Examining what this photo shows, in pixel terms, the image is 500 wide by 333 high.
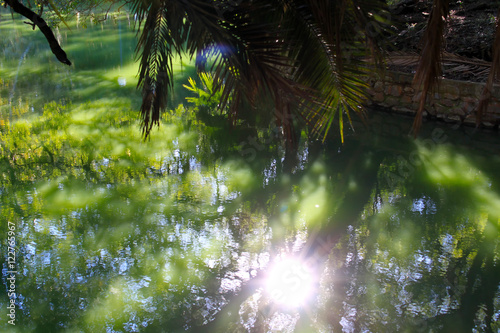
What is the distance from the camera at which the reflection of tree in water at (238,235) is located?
3.12 m

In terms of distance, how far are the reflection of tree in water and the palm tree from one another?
51.8 inches

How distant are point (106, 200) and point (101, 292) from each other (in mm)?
1550

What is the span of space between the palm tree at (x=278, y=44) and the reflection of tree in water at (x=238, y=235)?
4.32 feet

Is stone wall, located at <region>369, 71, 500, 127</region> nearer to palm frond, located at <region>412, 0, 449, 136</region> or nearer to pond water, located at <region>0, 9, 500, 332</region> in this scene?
pond water, located at <region>0, 9, 500, 332</region>

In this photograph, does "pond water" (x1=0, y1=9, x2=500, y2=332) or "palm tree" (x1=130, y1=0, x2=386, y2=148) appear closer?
"palm tree" (x1=130, y1=0, x2=386, y2=148)

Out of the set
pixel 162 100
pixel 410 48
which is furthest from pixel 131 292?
pixel 410 48

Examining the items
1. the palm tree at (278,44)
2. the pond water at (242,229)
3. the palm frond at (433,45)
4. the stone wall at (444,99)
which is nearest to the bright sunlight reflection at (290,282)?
the pond water at (242,229)

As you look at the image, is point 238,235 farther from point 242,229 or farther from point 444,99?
point 444,99

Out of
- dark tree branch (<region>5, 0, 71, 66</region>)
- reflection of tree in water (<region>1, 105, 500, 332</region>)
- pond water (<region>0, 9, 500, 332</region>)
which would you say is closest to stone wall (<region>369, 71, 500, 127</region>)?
pond water (<region>0, 9, 500, 332</region>)

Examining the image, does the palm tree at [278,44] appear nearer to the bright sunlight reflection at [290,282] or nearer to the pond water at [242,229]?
the bright sunlight reflection at [290,282]

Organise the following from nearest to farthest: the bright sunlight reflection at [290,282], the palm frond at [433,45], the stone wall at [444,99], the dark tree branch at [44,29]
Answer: the palm frond at [433,45] < the dark tree branch at [44,29] < the bright sunlight reflection at [290,282] < the stone wall at [444,99]

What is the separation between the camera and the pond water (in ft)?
10.3

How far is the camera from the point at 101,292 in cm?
329

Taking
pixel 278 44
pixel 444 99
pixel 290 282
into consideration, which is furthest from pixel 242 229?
pixel 444 99
